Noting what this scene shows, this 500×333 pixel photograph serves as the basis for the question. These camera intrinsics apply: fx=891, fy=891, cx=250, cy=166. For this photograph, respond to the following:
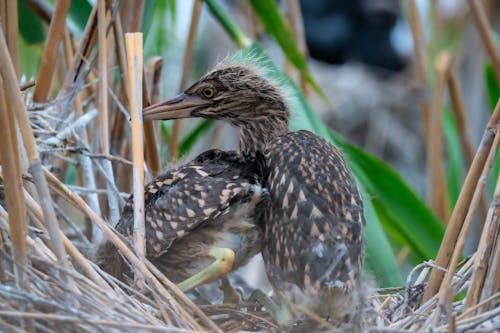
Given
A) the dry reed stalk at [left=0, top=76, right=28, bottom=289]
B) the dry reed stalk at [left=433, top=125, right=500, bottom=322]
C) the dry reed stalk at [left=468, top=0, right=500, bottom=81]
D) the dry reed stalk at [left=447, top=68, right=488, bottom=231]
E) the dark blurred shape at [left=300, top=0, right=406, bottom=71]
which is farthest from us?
the dark blurred shape at [left=300, top=0, right=406, bottom=71]

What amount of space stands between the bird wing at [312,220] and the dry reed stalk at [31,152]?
1.58ft

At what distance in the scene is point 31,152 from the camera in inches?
60.1

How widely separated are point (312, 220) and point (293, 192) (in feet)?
0.29

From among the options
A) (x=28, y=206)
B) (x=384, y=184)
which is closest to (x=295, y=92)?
(x=384, y=184)

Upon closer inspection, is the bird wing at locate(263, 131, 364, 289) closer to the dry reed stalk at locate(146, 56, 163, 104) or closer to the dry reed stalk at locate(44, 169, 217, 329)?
the dry reed stalk at locate(44, 169, 217, 329)

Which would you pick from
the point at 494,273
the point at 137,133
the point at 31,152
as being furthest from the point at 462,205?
the point at 31,152

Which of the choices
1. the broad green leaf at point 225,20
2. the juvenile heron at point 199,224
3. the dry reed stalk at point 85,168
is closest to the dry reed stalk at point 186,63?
the broad green leaf at point 225,20

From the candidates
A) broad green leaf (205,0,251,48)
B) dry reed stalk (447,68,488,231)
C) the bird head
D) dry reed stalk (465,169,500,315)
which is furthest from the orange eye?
dry reed stalk (447,68,488,231)

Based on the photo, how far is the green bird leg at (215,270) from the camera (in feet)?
6.08

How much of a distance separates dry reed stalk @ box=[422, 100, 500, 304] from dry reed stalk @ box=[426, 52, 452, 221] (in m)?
1.20

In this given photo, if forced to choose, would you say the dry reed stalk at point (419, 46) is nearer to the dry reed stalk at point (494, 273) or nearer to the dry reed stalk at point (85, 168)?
the dry reed stalk at point (85, 168)

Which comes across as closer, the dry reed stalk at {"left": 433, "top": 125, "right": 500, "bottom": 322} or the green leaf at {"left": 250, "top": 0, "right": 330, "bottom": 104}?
the dry reed stalk at {"left": 433, "top": 125, "right": 500, "bottom": 322}

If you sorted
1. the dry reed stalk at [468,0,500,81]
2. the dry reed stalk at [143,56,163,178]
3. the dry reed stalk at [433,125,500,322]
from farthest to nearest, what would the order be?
the dry reed stalk at [468,0,500,81] < the dry reed stalk at [143,56,163,178] < the dry reed stalk at [433,125,500,322]

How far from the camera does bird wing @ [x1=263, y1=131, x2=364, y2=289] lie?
5.77 ft
